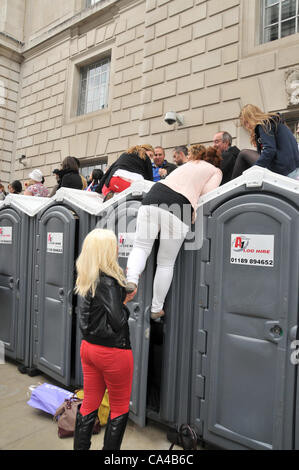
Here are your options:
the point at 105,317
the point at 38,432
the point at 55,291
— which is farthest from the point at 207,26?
the point at 38,432

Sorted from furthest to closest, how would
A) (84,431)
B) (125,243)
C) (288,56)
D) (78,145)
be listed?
1. (78,145)
2. (288,56)
3. (125,243)
4. (84,431)

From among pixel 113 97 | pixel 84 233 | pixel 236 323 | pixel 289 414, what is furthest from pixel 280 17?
pixel 289 414

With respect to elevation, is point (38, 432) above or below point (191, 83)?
below

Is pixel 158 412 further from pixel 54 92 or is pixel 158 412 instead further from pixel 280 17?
pixel 54 92

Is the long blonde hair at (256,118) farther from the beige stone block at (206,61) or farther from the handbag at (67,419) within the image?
the beige stone block at (206,61)

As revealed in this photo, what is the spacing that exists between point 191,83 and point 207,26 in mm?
1226

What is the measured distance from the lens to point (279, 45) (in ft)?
21.7

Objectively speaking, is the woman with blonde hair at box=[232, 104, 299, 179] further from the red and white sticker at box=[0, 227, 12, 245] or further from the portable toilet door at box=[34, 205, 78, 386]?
the red and white sticker at box=[0, 227, 12, 245]

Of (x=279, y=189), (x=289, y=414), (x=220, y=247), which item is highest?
(x=279, y=189)

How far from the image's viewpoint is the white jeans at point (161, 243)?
8.73 feet

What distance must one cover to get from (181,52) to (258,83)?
2275mm

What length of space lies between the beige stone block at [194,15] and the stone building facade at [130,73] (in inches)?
0.9

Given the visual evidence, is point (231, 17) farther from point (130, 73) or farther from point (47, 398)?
point (47, 398)

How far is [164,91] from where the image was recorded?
27.5 ft
